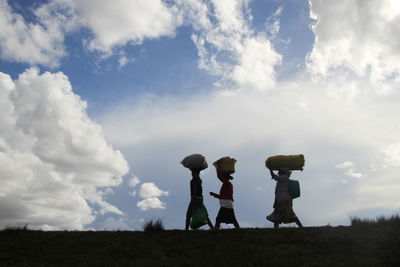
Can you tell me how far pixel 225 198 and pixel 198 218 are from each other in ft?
4.00

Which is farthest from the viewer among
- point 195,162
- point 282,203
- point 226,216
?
point 195,162

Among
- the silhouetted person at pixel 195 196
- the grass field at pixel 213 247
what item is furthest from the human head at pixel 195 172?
the grass field at pixel 213 247

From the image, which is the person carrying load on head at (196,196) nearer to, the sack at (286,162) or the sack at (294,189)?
the sack at (286,162)

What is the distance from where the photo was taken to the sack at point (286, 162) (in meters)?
14.8

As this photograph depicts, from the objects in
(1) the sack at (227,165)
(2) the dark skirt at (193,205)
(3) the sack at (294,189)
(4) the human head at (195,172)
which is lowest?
(2) the dark skirt at (193,205)

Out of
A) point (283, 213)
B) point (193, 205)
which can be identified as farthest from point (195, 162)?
point (283, 213)

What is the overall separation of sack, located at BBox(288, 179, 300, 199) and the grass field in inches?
86.9

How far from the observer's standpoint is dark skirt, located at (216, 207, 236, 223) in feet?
45.9

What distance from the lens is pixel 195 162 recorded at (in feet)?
48.4

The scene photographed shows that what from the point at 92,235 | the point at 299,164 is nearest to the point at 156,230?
the point at 92,235

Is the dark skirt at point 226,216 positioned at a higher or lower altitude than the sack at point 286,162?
lower

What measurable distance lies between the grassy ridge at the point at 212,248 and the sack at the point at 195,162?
3.11 meters

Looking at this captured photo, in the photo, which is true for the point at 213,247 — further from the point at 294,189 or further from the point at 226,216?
the point at 294,189

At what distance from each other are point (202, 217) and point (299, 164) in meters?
4.03
